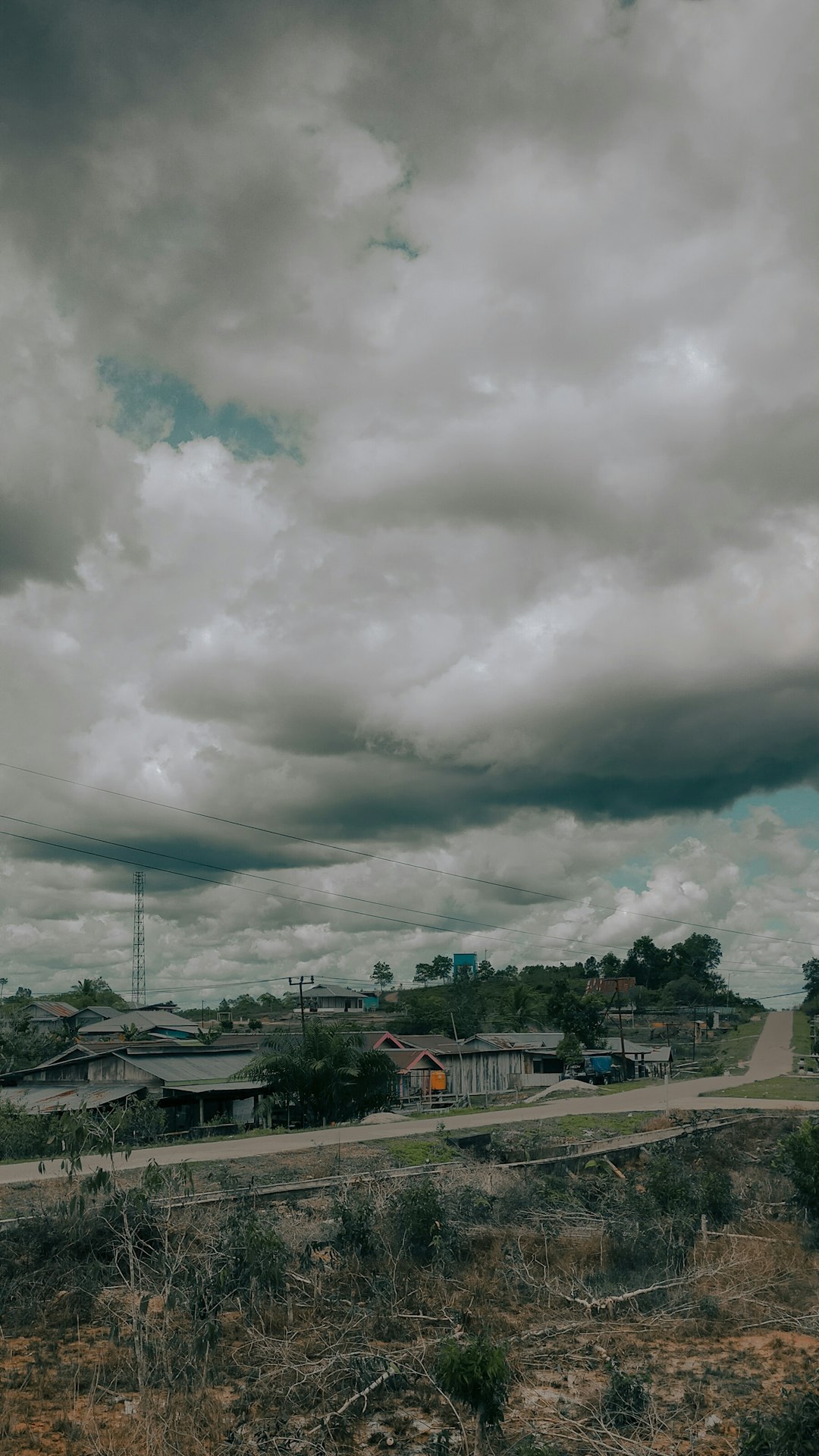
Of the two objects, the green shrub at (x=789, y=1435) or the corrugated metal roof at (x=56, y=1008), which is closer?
the green shrub at (x=789, y=1435)

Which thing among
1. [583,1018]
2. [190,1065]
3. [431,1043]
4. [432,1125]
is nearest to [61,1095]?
[190,1065]

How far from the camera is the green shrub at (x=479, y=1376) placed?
40.5 feet

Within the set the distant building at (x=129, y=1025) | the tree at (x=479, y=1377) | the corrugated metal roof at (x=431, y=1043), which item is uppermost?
the tree at (x=479, y=1377)

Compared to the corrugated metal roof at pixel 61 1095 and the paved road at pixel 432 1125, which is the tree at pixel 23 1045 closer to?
the corrugated metal roof at pixel 61 1095

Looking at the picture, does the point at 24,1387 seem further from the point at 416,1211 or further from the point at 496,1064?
the point at 496,1064

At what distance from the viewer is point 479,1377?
40.4 feet

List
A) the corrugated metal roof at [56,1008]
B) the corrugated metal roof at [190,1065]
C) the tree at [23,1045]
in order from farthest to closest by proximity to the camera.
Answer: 1. the corrugated metal roof at [56,1008]
2. the tree at [23,1045]
3. the corrugated metal roof at [190,1065]

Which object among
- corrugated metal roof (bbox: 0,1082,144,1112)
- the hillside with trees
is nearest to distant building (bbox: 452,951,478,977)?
the hillside with trees

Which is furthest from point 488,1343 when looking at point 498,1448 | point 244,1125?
point 244,1125

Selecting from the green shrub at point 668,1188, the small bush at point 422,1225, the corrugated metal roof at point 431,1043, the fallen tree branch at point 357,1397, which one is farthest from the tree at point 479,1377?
the corrugated metal roof at point 431,1043

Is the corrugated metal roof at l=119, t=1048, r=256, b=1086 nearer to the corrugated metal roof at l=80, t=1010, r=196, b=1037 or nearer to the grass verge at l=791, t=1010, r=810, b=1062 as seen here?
the corrugated metal roof at l=80, t=1010, r=196, b=1037

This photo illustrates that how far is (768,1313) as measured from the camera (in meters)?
19.3

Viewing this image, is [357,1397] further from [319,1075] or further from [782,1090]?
[782,1090]

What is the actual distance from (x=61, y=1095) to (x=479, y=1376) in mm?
41808
